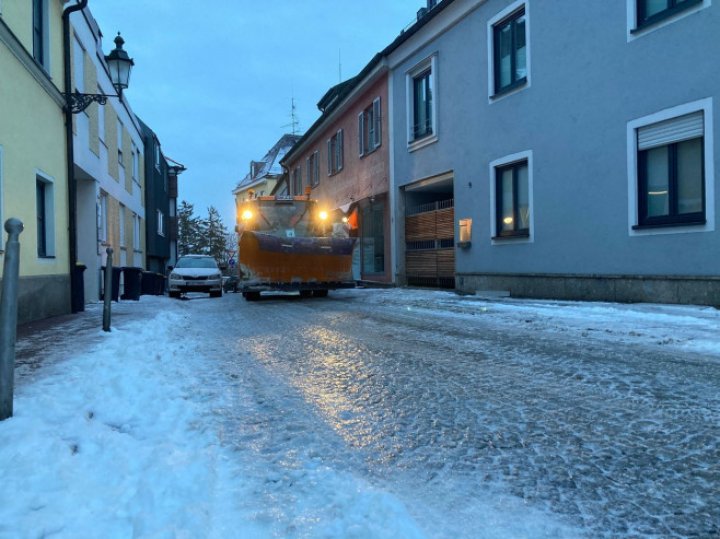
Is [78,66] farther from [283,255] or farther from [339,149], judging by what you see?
[339,149]

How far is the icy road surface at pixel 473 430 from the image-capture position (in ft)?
6.79

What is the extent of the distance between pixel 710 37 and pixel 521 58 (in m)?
4.64

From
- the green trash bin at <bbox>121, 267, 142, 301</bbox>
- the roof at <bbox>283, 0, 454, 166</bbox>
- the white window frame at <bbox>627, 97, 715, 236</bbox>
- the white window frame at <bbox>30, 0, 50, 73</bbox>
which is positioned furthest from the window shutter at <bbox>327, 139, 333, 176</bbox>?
the white window frame at <bbox>627, 97, 715, 236</bbox>

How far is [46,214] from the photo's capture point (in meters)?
9.59

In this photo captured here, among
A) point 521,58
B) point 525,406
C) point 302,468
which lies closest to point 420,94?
point 521,58

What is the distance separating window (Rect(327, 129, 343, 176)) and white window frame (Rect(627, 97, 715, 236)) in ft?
50.5

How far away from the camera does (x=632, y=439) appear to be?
112 inches

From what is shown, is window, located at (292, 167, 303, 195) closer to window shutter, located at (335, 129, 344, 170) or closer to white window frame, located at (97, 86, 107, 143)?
window shutter, located at (335, 129, 344, 170)

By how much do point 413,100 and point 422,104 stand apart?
0.53 metres

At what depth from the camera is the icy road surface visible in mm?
2068

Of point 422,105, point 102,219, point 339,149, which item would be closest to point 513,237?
point 422,105

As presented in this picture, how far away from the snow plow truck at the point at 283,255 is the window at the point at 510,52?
5208mm

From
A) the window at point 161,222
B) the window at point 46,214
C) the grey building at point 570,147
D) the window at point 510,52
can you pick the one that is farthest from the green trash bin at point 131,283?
the window at point 161,222

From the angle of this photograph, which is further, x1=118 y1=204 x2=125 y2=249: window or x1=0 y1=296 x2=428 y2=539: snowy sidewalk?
x1=118 y1=204 x2=125 y2=249: window
